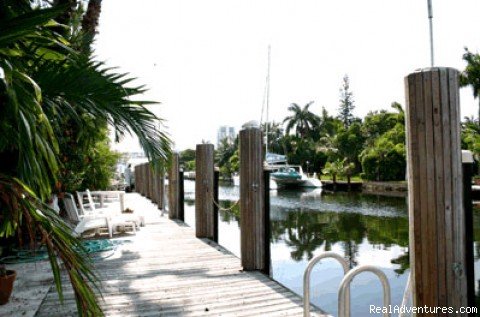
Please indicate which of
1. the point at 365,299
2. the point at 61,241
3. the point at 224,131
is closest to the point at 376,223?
the point at 365,299

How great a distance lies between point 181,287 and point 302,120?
186ft

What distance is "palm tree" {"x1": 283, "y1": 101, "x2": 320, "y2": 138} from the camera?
193 feet

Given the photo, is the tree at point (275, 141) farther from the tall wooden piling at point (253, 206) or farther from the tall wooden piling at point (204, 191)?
the tall wooden piling at point (253, 206)

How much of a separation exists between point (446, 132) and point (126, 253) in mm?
5049

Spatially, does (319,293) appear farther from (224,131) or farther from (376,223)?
(224,131)

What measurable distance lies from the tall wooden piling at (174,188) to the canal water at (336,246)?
4.95 feet

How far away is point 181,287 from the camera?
4.35m

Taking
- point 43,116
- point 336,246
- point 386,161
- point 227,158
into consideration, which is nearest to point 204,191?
point 336,246

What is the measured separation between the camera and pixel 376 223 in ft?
50.3

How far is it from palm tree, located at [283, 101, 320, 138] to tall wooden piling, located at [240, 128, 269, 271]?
179 feet

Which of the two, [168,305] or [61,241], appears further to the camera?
[168,305]

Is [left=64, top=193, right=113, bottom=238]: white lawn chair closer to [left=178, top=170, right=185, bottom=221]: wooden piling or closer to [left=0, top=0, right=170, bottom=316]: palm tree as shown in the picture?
[left=178, top=170, right=185, bottom=221]: wooden piling

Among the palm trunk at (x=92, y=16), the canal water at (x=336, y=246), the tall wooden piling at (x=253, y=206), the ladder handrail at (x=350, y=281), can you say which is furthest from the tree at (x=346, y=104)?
the ladder handrail at (x=350, y=281)

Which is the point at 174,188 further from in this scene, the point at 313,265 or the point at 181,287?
the point at 313,265
